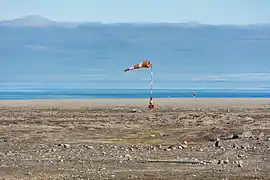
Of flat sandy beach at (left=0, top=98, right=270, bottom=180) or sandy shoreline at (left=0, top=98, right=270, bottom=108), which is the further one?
sandy shoreline at (left=0, top=98, right=270, bottom=108)

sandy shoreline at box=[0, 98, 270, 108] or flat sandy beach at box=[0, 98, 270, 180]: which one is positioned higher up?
sandy shoreline at box=[0, 98, 270, 108]

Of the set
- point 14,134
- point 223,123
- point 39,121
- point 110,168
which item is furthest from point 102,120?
point 110,168

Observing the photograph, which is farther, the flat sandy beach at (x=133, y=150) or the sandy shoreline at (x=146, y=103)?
the sandy shoreline at (x=146, y=103)

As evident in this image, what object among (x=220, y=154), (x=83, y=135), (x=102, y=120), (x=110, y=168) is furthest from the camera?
(x=102, y=120)

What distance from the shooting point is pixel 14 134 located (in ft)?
99.7

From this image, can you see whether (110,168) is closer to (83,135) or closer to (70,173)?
(70,173)

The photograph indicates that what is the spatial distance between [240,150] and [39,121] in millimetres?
17659

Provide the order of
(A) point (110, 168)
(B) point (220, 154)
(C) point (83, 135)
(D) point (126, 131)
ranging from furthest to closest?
(D) point (126, 131)
(C) point (83, 135)
(B) point (220, 154)
(A) point (110, 168)

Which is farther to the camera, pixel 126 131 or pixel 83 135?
pixel 126 131

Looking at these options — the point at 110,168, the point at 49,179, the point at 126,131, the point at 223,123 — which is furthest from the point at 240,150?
the point at 223,123

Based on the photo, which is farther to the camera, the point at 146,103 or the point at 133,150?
the point at 146,103

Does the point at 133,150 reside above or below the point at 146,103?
below

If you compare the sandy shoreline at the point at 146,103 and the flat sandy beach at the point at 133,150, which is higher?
the sandy shoreline at the point at 146,103

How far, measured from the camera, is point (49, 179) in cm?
1728
